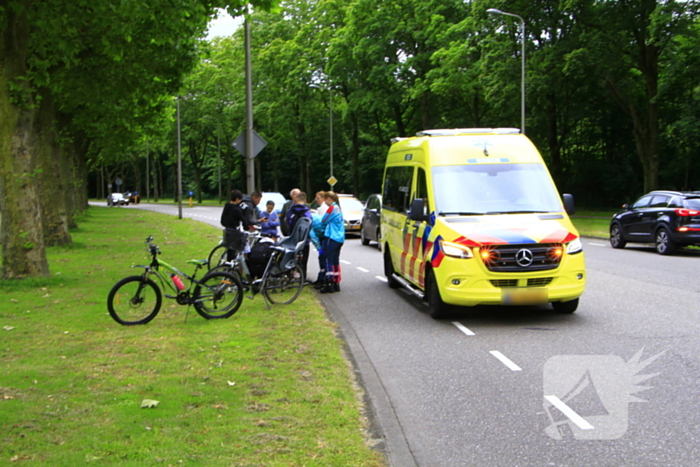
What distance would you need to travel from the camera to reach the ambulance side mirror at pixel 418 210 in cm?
1030

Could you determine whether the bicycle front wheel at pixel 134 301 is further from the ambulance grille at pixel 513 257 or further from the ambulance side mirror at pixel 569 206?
the ambulance side mirror at pixel 569 206

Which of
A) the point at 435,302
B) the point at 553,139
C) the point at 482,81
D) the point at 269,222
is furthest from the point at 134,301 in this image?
the point at 553,139

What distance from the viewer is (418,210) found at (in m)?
10.3

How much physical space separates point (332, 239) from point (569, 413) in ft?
24.1

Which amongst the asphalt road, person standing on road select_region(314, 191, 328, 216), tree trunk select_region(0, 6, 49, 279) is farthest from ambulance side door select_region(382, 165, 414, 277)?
tree trunk select_region(0, 6, 49, 279)

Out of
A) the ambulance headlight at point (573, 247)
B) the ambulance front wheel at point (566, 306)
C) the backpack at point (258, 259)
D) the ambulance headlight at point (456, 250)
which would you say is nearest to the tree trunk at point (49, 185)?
the backpack at point (258, 259)

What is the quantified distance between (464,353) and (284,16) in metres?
52.0

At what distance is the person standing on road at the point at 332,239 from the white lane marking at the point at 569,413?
6.86 metres

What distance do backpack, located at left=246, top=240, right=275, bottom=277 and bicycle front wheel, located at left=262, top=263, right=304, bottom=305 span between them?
0.33m

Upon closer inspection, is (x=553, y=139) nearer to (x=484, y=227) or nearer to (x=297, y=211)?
(x=297, y=211)

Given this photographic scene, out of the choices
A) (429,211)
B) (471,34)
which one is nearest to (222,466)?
(429,211)

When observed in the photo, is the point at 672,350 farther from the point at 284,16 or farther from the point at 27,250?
the point at 284,16

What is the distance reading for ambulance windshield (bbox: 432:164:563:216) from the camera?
33.7ft

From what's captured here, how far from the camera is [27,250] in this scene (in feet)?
43.9
